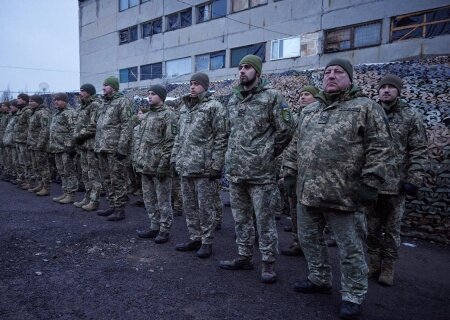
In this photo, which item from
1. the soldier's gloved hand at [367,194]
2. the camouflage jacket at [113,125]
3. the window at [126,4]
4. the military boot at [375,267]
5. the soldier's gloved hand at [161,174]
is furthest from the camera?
the window at [126,4]

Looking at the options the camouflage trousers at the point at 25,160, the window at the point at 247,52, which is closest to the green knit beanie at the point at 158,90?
the camouflage trousers at the point at 25,160

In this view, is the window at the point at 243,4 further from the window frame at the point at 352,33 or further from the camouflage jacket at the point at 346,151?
the camouflage jacket at the point at 346,151

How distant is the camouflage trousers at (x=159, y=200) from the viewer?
15.9 ft

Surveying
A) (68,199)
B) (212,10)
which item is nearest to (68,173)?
(68,199)

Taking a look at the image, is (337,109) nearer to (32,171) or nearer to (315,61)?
(32,171)

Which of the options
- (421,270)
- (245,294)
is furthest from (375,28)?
(245,294)

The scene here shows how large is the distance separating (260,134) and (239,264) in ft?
5.03

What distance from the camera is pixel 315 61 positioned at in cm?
1947

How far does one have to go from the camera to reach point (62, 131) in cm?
717

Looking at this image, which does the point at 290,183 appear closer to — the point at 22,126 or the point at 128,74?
the point at 22,126

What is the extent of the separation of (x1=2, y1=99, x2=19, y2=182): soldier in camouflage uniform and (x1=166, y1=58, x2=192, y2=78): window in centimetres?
1812

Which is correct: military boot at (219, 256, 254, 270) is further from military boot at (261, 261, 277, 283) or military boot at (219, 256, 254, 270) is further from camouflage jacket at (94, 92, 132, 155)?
camouflage jacket at (94, 92, 132, 155)

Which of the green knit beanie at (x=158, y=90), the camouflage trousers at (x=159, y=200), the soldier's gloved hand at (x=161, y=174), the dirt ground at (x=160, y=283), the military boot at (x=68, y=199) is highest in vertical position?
the green knit beanie at (x=158, y=90)

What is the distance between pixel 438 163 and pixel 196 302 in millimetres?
4250
